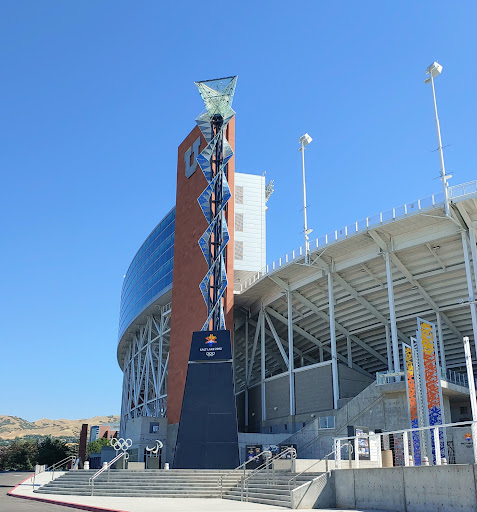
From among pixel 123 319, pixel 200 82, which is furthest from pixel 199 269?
pixel 123 319

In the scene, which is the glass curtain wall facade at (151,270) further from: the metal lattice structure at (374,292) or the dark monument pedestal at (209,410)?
the dark monument pedestal at (209,410)

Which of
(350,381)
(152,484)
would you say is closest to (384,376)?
(350,381)

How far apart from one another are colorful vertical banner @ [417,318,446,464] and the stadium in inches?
259

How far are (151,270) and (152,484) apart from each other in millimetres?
36628

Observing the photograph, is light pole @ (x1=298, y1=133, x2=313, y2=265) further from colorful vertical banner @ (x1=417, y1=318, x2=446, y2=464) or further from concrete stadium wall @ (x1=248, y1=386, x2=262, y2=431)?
concrete stadium wall @ (x1=248, y1=386, x2=262, y2=431)

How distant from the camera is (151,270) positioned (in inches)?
2381

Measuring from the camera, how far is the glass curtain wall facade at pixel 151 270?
56.2m

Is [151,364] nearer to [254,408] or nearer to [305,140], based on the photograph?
[254,408]

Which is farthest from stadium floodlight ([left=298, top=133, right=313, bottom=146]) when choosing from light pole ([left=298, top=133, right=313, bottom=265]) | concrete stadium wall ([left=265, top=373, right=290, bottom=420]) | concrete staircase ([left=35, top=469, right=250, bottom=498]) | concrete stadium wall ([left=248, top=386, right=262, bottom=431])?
concrete staircase ([left=35, top=469, right=250, bottom=498])

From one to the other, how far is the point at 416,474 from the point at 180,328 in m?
33.4

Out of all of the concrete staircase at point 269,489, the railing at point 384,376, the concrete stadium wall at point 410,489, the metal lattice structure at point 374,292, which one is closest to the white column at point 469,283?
the metal lattice structure at point 374,292

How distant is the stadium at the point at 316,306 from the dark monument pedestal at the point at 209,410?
460 cm

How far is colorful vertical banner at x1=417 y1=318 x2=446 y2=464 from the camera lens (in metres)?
24.0

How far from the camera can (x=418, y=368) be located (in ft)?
83.0
